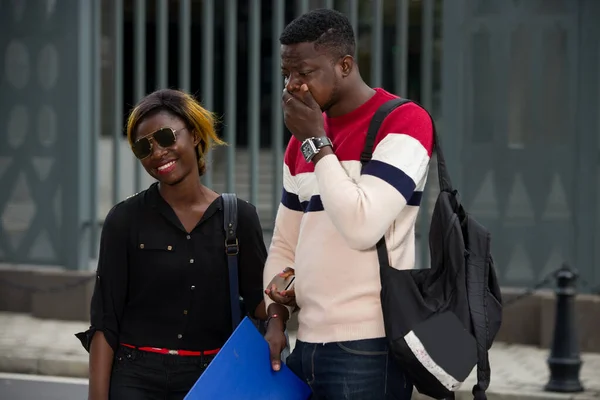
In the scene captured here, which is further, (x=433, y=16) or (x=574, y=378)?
(x=433, y=16)

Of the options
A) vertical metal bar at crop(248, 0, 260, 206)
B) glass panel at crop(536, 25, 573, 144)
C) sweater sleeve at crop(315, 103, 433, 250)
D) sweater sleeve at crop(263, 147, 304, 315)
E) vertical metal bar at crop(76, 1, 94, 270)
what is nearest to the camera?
sweater sleeve at crop(315, 103, 433, 250)

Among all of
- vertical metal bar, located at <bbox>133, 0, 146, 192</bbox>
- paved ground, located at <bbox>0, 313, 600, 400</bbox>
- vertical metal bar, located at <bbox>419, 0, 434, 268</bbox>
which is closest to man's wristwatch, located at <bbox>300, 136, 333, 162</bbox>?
paved ground, located at <bbox>0, 313, 600, 400</bbox>

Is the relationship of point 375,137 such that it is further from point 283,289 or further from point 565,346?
point 565,346

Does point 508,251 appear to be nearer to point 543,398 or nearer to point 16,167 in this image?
point 543,398

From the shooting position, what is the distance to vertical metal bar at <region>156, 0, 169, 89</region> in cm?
975

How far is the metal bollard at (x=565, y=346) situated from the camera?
7.20m

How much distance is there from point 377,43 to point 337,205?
6.52 metres

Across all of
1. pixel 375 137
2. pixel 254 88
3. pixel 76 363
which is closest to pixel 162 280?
pixel 375 137

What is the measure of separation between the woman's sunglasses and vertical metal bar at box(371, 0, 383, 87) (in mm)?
5892

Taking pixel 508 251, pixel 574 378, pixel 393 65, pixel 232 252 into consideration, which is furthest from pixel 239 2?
pixel 232 252

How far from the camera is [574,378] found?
7203 mm

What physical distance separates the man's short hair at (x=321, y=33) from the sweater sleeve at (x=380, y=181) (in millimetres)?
233

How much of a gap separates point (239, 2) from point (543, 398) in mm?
4581

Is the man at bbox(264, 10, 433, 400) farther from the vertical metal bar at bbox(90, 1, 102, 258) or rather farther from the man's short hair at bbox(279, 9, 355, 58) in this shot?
the vertical metal bar at bbox(90, 1, 102, 258)
